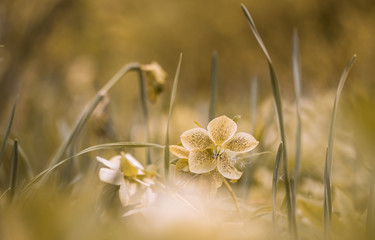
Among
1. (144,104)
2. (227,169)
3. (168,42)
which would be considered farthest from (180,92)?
(227,169)

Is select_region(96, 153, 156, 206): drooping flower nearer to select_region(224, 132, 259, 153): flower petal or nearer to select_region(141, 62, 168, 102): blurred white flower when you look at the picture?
select_region(224, 132, 259, 153): flower petal

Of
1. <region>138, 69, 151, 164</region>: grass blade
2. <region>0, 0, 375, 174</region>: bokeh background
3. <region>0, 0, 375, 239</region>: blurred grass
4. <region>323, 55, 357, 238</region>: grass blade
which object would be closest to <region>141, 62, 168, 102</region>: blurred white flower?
<region>138, 69, 151, 164</region>: grass blade

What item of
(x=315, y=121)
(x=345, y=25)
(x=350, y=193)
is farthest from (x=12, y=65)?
(x=345, y=25)

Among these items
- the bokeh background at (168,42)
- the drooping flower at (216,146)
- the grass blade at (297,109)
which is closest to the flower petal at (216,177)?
the drooping flower at (216,146)

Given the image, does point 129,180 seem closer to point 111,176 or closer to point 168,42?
point 111,176

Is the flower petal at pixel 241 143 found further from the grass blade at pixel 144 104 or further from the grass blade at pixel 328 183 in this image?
the grass blade at pixel 144 104

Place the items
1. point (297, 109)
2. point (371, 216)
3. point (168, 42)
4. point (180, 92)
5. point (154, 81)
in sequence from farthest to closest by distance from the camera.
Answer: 1. point (168, 42)
2. point (180, 92)
3. point (154, 81)
4. point (297, 109)
5. point (371, 216)

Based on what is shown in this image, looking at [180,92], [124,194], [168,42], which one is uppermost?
[168,42]
